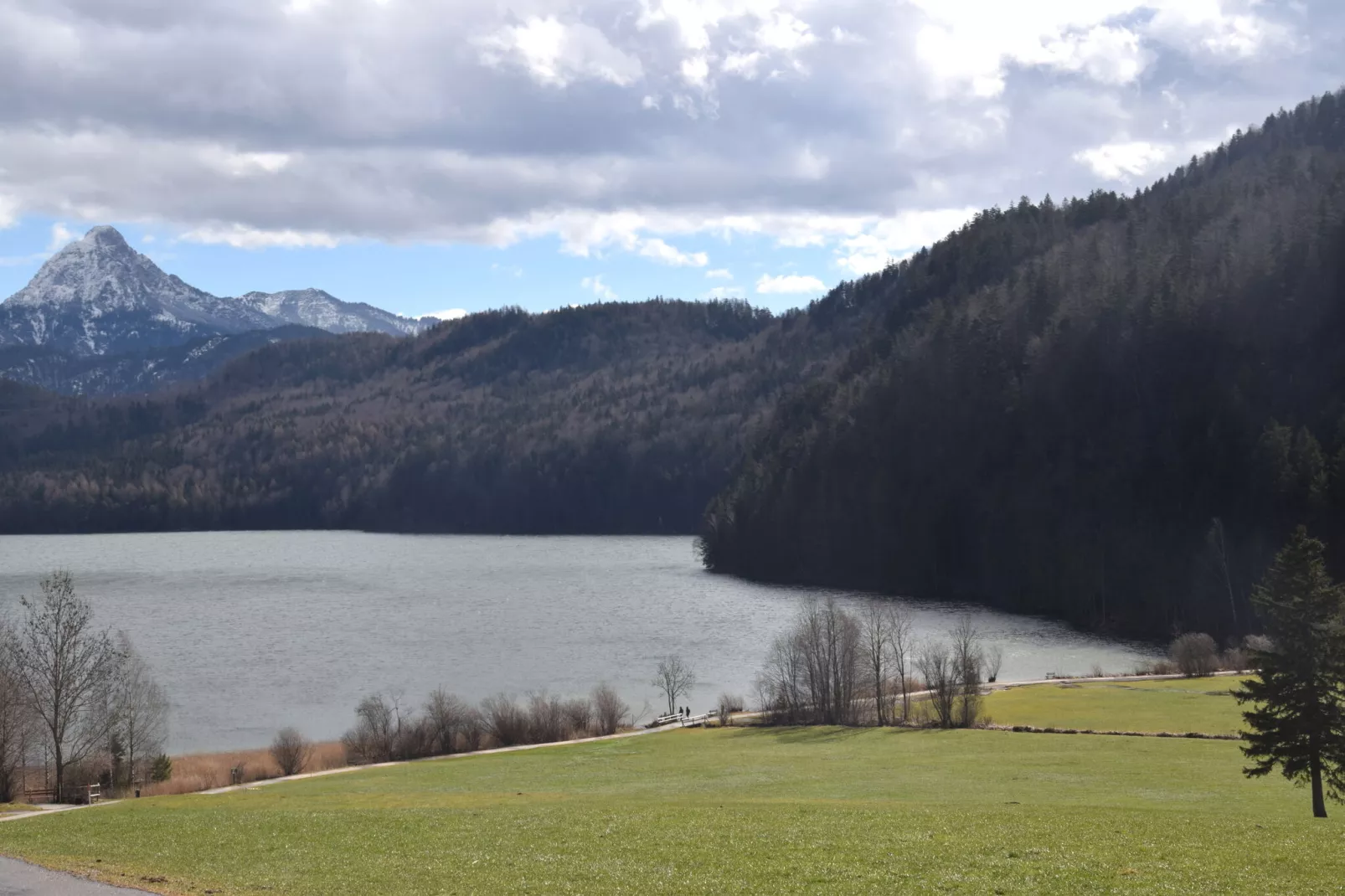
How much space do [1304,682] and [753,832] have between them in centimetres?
1425

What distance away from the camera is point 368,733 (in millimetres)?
61000

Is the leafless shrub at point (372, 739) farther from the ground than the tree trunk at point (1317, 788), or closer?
closer

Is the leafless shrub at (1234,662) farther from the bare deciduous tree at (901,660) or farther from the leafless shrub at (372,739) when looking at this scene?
the leafless shrub at (372,739)

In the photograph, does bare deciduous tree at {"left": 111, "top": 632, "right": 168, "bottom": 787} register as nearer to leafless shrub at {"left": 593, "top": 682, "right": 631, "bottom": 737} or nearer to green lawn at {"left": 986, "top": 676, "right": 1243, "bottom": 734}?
leafless shrub at {"left": 593, "top": 682, "right": 631, "bottom": 737}

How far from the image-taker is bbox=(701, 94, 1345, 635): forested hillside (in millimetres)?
110000

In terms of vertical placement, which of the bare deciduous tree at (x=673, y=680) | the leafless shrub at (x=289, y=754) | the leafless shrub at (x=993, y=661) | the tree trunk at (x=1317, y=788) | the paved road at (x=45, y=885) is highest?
the paved road at (x=45, y=885)

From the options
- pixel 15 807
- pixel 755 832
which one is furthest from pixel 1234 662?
pixel 15 807

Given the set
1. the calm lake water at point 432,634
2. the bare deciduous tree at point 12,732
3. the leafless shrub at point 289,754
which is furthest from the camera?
the calm lake water at point 432,634

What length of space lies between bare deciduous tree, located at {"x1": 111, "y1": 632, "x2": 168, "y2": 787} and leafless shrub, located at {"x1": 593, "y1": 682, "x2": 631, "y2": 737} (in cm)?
2354

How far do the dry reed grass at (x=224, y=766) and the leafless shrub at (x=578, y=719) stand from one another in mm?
12560

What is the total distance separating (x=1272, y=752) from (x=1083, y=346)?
372 feet

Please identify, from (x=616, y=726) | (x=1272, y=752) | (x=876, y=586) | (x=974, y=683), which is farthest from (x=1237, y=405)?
(x=1272, y=752)

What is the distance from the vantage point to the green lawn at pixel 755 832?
20672mm

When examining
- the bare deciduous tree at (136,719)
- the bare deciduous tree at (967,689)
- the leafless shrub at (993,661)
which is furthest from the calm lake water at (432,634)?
the bare deciduous tree at (967,689)
